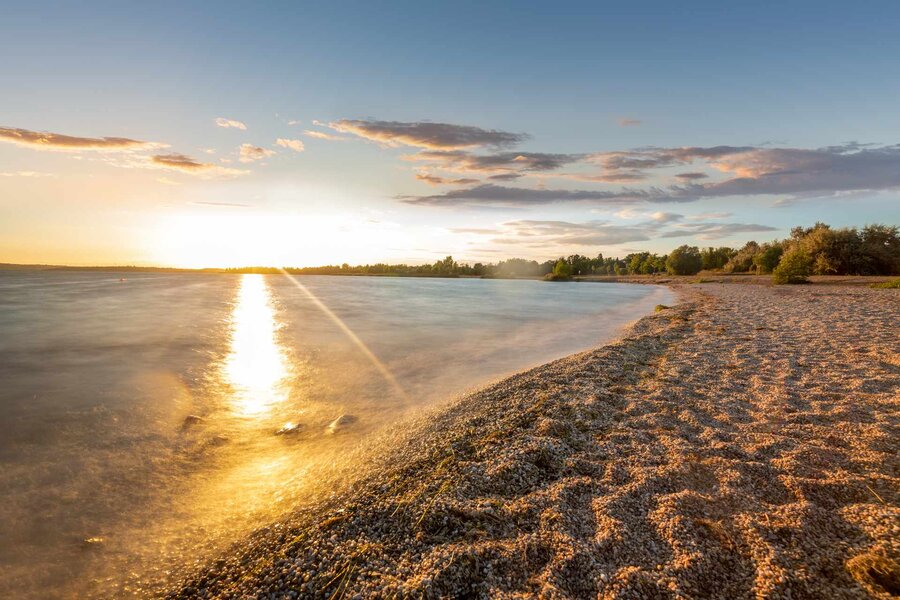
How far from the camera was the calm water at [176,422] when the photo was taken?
3.39 meters

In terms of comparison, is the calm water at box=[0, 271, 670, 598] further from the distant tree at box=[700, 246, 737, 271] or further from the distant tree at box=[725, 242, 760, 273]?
the distant tree at box=[700, 246, 737, 271]

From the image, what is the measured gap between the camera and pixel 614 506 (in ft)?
10.4

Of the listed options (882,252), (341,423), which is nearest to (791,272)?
(882,252)

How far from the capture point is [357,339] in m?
13.6

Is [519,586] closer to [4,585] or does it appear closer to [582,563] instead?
[582,563]

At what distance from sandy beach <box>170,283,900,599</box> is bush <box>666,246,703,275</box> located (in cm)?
7258

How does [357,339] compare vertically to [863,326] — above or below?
below

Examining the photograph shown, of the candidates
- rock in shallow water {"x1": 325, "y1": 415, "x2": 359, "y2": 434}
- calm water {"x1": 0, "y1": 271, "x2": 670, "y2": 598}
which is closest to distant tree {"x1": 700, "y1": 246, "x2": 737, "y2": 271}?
calm water {"x1": 0, "y1": 271, "x2": 670, "y2": 598}

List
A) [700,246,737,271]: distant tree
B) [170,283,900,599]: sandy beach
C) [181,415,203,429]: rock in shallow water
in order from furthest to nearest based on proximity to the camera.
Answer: [700,246,737,271]: distant tree → [181,415,203,429]: rock in shallow water → [170,283,900,599]: sandy beach

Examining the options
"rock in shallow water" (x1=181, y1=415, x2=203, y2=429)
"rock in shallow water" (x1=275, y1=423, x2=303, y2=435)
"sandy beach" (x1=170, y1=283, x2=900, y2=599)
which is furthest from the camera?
"rock in shallow water" (x1=181, y1=415, x2=203, y2=429)

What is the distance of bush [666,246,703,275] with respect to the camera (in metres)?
69.8

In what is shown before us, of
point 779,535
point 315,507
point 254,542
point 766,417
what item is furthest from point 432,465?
point 766,417

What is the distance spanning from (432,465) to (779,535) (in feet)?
9.18

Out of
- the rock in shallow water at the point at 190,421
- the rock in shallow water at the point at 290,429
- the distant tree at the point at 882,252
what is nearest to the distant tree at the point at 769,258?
the distant tree at the point at 882,252
